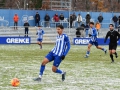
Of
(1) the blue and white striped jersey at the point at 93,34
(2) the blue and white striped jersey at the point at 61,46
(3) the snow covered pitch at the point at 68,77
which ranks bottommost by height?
(3) the snow covered pitch at the point at 68,77

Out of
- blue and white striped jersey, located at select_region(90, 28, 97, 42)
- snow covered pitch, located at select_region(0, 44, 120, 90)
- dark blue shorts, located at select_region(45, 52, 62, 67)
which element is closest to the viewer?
snow covered pitch, located at select_region(0, 44, 120, 90)

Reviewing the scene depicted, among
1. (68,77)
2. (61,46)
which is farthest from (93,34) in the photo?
(61,46)

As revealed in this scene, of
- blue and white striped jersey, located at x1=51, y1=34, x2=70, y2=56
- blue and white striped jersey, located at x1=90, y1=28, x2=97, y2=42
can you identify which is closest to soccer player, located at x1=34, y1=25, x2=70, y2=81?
blue and white striped jersey, located at x1=51, y1=34, x2=70, y2=56

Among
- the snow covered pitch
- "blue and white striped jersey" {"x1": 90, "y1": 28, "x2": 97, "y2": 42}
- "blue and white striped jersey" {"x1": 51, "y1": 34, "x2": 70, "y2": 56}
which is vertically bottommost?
the snow covered pitch

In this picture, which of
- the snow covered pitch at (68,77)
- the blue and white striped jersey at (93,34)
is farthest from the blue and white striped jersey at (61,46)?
the blue and white striped jersey at (93,34)

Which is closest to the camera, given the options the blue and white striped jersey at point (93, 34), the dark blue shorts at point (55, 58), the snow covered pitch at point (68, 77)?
the snow covered pitch at point (68, 77)

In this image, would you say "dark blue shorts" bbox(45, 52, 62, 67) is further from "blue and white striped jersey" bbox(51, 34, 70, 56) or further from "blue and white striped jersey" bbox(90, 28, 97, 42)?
"blue and white striped jersey" bbox(90, 28, 97, 42)

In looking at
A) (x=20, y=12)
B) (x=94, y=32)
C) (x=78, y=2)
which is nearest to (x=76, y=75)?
(x=94, y=32)

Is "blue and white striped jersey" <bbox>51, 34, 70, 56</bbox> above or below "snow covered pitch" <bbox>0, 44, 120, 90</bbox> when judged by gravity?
above

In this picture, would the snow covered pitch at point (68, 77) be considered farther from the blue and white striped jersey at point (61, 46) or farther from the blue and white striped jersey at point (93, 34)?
the blue and white striped jersey at point (93, 34)

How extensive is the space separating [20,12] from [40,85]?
3085 centimetres

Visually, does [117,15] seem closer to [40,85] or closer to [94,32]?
[94,32]

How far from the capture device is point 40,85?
1316 cm

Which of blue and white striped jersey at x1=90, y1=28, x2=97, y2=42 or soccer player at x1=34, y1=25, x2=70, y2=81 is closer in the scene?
soccer player at x1=34, y1=25, x2=70, y2=81
